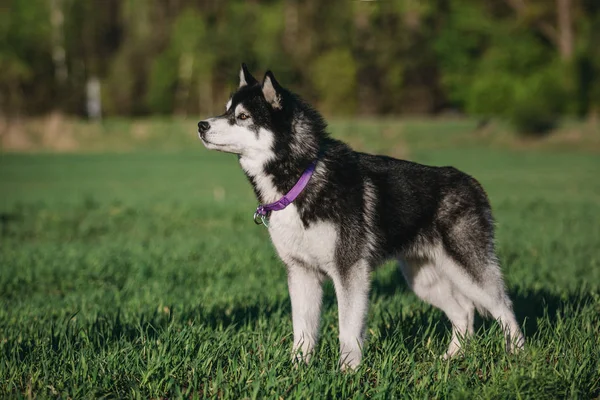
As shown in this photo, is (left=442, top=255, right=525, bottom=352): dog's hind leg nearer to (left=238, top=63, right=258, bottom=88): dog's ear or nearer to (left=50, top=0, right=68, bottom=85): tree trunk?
(left=238, top=63, right=258, bottom=88): dog's ear

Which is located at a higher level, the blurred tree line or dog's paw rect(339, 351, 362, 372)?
the blurred tree line

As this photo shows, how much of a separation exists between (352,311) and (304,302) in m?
0.46

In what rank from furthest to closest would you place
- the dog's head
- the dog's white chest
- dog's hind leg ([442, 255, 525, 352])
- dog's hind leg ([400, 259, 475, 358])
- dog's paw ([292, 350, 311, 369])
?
dog's hind leg ([400, 259, 475, 358]) → dog's hind leg ([442, 255, 525, 352]) → the dog's head → the dog's white chest → dog's paw ([292, 350, 311, 369])

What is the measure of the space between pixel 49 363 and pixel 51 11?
2285 inches

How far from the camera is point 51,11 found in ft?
187

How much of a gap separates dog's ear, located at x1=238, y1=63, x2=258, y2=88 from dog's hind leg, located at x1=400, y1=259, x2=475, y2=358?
1.93 meters

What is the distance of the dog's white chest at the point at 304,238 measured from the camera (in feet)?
16.0

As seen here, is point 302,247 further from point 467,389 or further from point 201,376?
point 467,389

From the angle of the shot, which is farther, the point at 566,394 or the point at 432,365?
the point at 432,365

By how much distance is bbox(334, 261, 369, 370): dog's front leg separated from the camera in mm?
4867

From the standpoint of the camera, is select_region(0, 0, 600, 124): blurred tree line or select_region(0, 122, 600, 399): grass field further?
select_region(0, 0, 600, 124): blurred tree line

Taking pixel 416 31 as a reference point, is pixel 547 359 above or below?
below

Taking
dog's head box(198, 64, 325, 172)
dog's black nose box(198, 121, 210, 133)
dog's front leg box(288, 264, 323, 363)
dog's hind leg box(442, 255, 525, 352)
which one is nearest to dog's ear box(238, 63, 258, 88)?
dog's head box(198, 64, 325, 172)

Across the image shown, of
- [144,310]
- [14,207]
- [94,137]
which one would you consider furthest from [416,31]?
[144,310]
